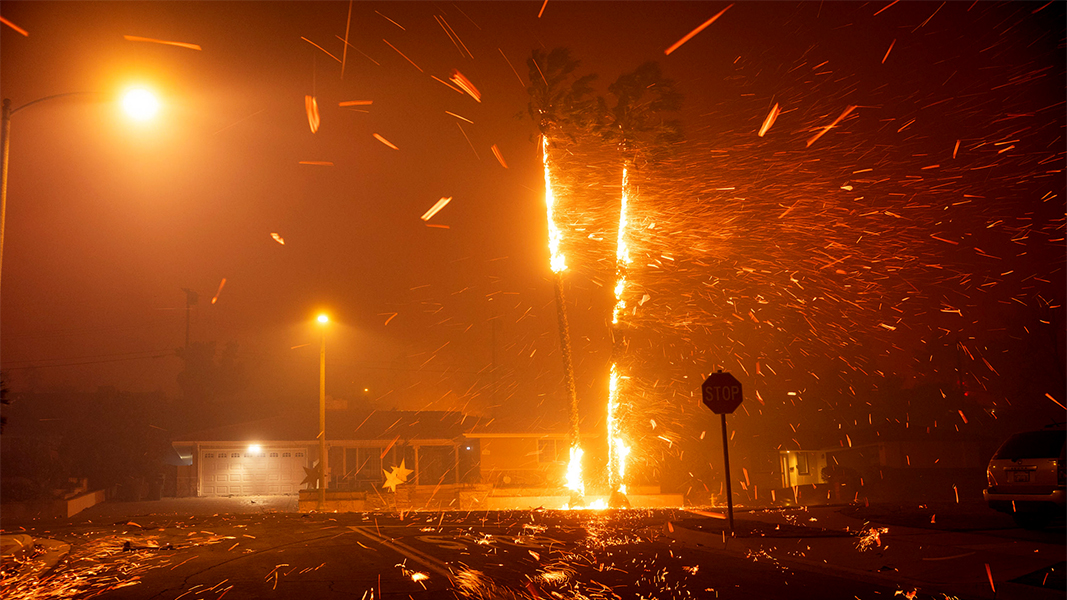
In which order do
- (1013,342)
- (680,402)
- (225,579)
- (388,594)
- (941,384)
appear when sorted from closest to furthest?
(388,594) < (225,579) < (1013,342) < (680,402) < (941,384)

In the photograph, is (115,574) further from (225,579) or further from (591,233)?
(591,233)

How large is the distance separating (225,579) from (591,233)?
18695mm

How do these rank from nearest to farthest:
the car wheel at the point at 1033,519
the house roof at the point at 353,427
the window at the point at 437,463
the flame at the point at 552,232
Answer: the car wheel at the point at 1033,519 → the flame at the point at 552,232 → the house roof at the point at 353,427 → the window at the point at 437,463

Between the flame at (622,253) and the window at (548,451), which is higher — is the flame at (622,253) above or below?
above

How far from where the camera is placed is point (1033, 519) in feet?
37.9

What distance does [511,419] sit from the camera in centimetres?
4225

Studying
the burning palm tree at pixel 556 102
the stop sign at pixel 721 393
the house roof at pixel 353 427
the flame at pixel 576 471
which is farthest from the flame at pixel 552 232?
the house roof at pixel 353 427

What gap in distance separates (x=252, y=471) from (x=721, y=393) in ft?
114

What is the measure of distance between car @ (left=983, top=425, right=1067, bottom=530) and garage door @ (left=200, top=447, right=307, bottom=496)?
3686 centimetres

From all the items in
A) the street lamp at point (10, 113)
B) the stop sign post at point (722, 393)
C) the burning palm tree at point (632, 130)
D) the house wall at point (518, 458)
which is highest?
the burning palm tree at point (632, 130)

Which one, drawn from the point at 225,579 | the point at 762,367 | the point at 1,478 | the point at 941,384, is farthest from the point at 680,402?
the point at 225,579

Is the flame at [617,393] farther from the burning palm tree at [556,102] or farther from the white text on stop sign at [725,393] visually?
the white text on stop sign at [725,393]

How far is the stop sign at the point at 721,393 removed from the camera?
43.9 feet

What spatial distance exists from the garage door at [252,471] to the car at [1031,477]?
3686 cm
